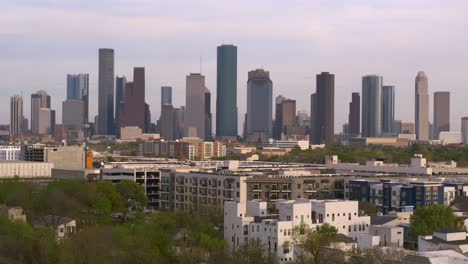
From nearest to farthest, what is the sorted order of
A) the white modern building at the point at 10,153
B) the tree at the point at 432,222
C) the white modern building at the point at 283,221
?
the white modern building at the point at 283,221, the tree at the point at 432,222, the white modern building at the point at 10,153

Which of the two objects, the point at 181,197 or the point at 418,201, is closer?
the point at 418,201

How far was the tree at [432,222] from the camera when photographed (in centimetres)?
4191

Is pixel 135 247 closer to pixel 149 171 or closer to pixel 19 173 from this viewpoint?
pixel 149 171

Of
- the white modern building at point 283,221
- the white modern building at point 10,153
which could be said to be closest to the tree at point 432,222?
the white modern building at point 283,221

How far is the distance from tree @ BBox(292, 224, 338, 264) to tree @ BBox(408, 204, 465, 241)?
5061 mm

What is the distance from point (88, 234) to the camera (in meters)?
36.1

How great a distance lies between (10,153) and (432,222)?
8730 cm

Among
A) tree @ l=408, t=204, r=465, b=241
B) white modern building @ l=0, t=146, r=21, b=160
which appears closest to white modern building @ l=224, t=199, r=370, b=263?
Answer: tree @ l=408, t=204, r=465, b=241

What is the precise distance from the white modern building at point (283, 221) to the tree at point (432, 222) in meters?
2.46

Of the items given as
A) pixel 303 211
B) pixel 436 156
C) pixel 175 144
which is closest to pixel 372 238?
pixel 303 211

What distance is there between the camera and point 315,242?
117ft

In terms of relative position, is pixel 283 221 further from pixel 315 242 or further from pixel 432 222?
pixel 432 222

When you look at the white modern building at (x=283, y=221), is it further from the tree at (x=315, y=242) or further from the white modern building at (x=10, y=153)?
the white modern building at (x=10, y=153)

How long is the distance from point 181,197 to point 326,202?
60.8ft
